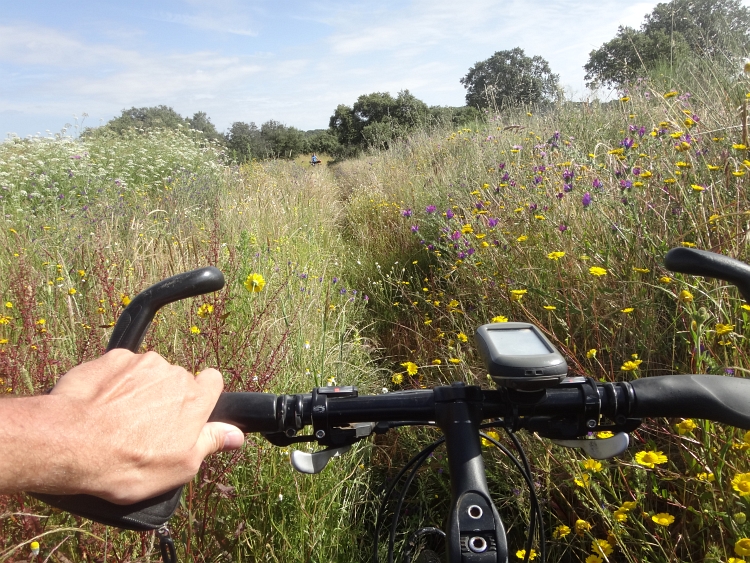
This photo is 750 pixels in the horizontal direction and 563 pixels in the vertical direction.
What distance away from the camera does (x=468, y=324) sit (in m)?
2.73

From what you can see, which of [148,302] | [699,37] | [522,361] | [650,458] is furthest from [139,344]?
[699,37]

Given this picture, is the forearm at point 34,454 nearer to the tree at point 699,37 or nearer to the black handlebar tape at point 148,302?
the black handlebar tape at point 148,302

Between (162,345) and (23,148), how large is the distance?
7.19 meters

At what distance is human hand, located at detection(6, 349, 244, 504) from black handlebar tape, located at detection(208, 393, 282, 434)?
5cm

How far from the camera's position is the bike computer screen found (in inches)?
24.9

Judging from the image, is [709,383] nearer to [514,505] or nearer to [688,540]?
[688,540]

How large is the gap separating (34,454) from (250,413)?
26 centimetres

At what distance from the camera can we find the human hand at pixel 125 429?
55 centimetres

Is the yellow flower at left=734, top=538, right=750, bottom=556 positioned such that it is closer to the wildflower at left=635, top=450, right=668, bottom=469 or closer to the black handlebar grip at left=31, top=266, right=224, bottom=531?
the wildflower at left=635, top=450, right=668, bottom=469

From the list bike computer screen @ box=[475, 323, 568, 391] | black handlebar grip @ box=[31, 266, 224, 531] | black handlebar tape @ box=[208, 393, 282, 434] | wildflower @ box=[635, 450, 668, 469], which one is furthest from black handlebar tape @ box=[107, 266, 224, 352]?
wildflower @ box=[635, 450, 668, 469]

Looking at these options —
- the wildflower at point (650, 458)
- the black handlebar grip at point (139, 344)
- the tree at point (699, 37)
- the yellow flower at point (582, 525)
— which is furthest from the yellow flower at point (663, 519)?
the tree at point (699, 37)

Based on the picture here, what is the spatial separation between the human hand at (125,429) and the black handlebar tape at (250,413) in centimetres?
5

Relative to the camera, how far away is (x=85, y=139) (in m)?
9.62

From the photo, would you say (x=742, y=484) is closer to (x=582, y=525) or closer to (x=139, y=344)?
(x=582, y=525)
